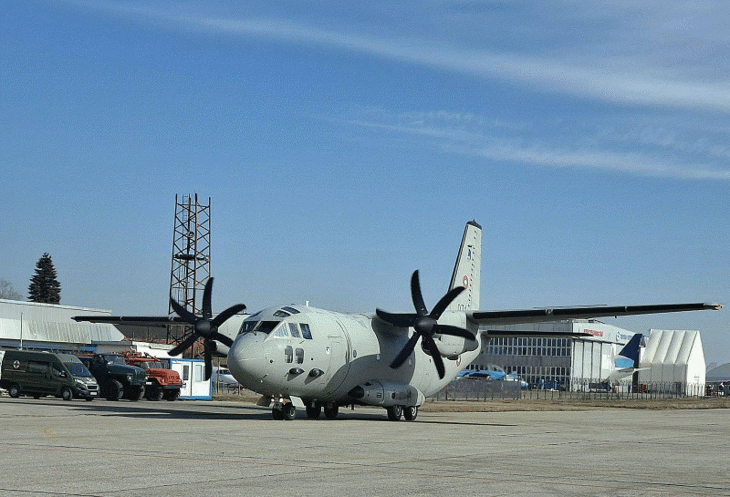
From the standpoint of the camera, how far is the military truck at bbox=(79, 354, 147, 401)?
47.7m

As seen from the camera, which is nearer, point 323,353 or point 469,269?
point 323,353

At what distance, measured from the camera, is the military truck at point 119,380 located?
1876 inches

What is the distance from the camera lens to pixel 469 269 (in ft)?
138

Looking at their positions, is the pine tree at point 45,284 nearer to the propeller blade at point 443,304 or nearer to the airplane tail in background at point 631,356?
the airplane tail in background at point 631,356

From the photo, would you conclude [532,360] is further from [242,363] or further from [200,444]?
[200,444]

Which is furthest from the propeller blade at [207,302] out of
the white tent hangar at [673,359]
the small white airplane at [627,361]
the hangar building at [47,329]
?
the white tent hangar at [673,359]

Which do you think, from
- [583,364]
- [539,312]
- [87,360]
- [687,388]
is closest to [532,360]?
[583,364]

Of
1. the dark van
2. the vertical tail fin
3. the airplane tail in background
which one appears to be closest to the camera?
the vertical tail fin

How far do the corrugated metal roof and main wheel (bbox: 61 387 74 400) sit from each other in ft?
145

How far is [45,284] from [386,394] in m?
133

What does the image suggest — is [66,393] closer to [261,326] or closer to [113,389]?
[113,389]

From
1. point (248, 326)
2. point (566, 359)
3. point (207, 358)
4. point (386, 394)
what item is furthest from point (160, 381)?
point (566, 359)

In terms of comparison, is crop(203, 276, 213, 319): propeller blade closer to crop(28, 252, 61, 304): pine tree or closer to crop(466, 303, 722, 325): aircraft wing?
crop(466, 303, 722, 325): aircraft wing

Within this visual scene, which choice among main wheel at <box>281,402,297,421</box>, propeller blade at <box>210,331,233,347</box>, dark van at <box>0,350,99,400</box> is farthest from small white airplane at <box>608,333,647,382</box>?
main wheel at <box>281,402,297,421</box>
